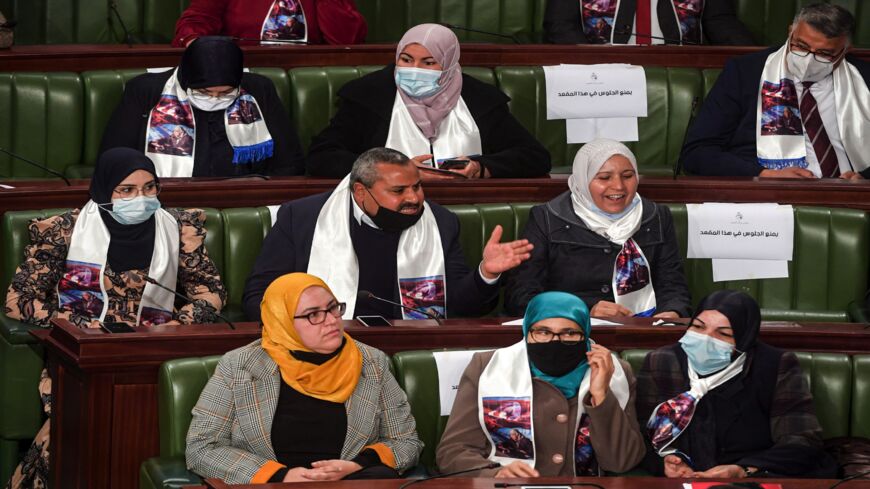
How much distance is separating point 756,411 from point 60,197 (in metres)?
2.03

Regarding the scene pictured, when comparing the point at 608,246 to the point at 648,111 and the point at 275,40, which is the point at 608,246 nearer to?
the point at 648,111

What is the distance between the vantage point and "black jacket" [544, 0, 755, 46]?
221 inches

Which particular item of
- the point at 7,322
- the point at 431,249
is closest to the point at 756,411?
the point at 431,249

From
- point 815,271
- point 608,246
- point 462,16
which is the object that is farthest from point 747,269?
point 462,16

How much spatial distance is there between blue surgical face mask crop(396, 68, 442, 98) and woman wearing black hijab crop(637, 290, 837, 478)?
1.52 m

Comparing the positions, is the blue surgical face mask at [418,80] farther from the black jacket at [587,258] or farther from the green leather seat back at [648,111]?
the black jacket at [587,258]

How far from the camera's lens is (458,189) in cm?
447


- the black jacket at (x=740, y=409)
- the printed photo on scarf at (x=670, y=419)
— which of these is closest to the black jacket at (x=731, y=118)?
the black jacket at (x=740, y=409)

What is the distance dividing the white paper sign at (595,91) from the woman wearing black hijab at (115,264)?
5.32 feet

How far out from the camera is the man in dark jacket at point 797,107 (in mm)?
4906

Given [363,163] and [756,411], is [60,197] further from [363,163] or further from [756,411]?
[756,411]

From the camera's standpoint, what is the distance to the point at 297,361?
11.1 ft

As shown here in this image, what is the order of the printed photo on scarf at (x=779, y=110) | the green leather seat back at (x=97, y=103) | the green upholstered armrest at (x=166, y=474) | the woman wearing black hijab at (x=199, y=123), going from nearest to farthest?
the green upholstered armrest at (x=166, y=474) < the woman wearing black hijab at (x=199, y=123) < the green leather seat back at (x=97, y=103) < the printed photo on scarf at (x=779, y=110)

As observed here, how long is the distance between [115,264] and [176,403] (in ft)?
2.70
